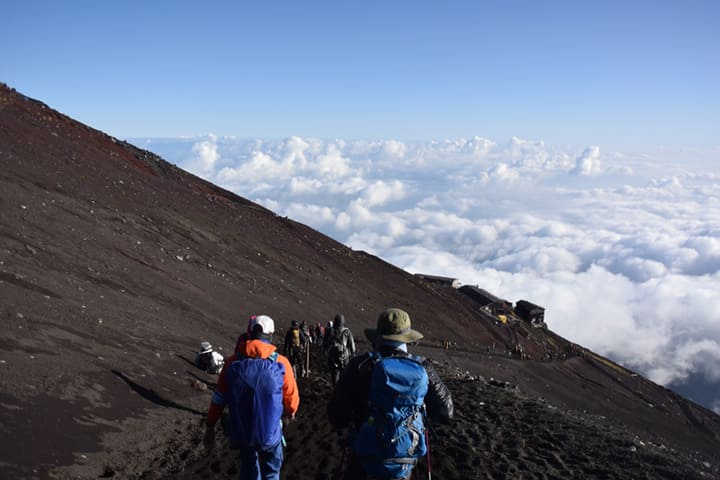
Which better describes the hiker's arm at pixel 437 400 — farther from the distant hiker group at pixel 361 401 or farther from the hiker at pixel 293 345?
the hiker at pixel 293 345

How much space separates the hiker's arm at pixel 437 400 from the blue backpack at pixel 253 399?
1.34 meters

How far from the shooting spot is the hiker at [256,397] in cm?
437

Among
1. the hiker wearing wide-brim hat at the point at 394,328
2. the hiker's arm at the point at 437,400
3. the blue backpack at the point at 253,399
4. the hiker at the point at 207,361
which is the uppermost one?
the hiker wearing wide-brim hat at the point at 394,328

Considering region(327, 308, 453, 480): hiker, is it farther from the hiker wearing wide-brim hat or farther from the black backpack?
the black backpack

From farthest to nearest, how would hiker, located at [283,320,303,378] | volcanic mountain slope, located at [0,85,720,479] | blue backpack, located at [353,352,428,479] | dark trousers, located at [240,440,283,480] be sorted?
A: 1. hiker, located at [283,320,303,378]
2. volcanic mountain slope, located at [0,85,720,479]
3. dark trousers, located at [240,440,283,480]
4. blue backpack, located at [353,352,428,479]

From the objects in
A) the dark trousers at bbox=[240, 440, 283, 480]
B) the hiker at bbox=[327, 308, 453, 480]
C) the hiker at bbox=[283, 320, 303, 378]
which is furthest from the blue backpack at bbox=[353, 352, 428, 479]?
the hiker at bbox=[283, 320, 303, 378]

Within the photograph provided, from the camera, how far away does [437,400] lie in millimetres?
3988

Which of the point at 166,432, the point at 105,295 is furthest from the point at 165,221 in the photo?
the point at 166,432

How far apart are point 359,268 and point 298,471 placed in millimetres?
31221

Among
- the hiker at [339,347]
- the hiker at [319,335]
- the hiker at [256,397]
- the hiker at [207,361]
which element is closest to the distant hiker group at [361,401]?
the hiker at [256,397]

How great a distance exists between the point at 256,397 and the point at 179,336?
11.3m

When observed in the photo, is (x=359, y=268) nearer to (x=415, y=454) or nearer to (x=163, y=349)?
(x=163, y=349)

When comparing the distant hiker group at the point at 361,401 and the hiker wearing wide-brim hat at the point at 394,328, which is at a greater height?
the hiker wearing wide-brim hat at the point at 394,328

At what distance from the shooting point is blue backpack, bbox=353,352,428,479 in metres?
3.69
